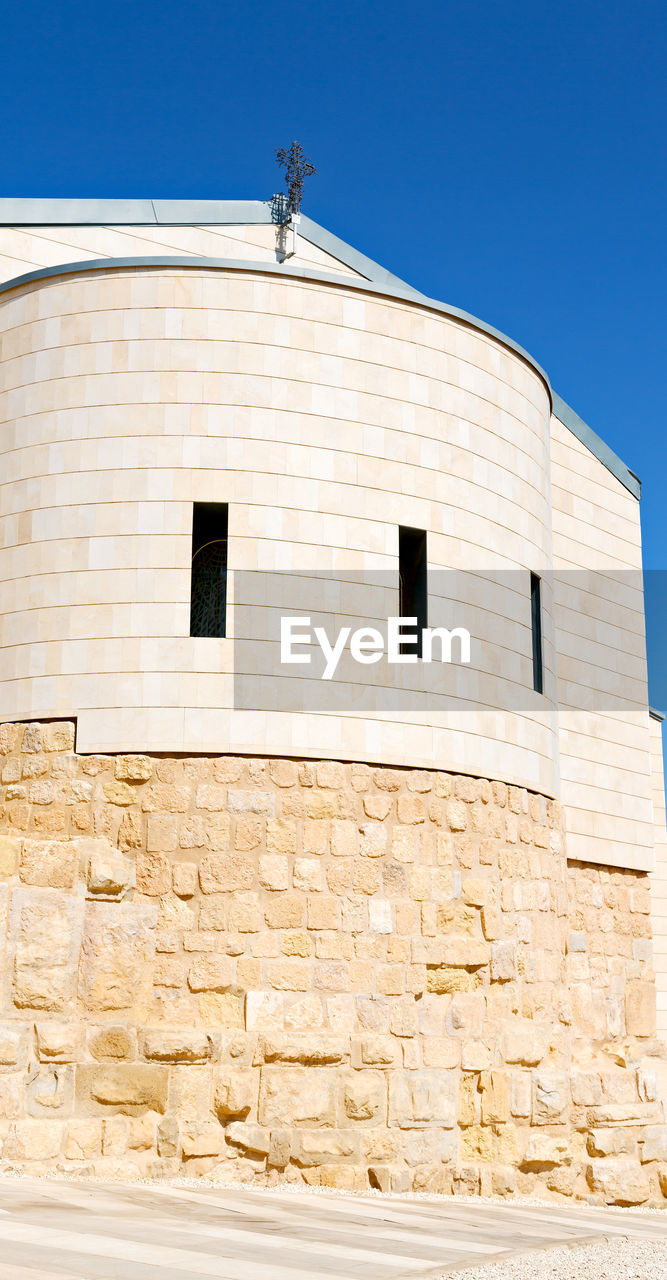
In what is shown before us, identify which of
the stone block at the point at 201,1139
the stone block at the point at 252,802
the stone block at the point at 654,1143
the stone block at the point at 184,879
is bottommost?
the stone block at the point at 654,1143

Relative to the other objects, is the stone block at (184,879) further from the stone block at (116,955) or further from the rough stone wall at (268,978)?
the stone block at (116,955)

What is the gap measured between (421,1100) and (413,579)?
4712 mm

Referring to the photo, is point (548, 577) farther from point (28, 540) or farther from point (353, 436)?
point (28, 540)

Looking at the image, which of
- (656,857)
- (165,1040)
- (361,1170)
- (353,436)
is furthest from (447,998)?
(656,857)

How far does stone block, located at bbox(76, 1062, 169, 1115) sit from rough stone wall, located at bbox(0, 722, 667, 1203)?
0.6 inches

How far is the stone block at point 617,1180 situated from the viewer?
13.3 meters

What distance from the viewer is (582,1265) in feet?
25.7

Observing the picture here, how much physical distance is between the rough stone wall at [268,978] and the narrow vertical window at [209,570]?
4.31 ft

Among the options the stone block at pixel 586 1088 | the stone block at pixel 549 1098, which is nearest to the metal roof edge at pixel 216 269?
the stone block at pixel 549 1098

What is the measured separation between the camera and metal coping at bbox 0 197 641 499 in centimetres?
1260

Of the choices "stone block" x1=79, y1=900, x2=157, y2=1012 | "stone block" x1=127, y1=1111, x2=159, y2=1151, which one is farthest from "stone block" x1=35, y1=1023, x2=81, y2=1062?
"stone block" x1=127, y1=1111, x2=159, y2=1151

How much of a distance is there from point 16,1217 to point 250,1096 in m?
3.08

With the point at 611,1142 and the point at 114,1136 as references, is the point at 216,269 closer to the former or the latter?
the point at 114,1136

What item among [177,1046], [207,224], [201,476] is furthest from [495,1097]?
[207,224]
